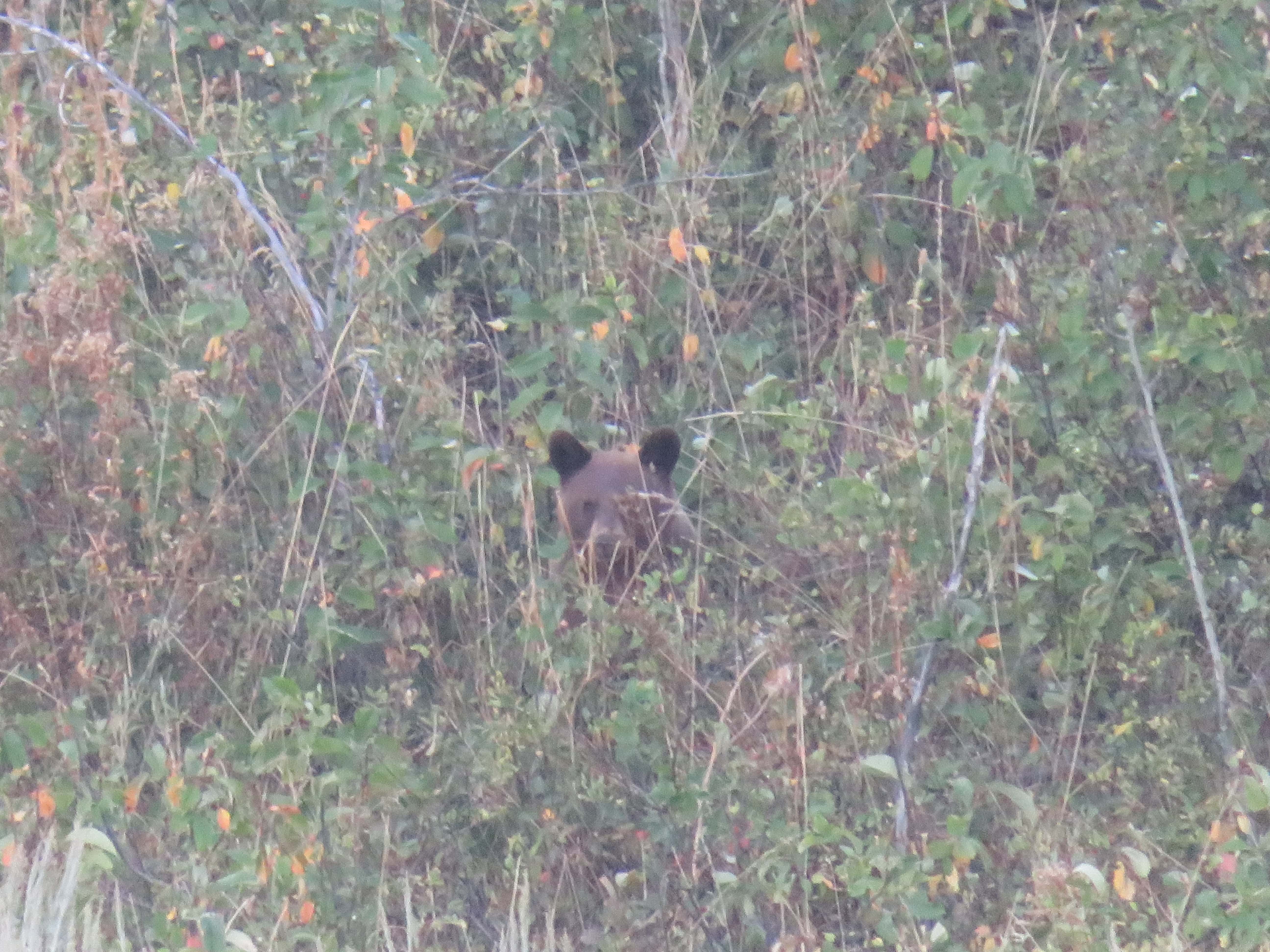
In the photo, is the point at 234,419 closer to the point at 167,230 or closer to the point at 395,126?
the point at 167,230

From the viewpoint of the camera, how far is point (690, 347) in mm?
5461

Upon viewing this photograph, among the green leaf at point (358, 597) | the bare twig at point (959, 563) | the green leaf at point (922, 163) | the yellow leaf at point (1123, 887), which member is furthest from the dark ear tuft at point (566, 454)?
the yellow leaf at point (1123, 887)

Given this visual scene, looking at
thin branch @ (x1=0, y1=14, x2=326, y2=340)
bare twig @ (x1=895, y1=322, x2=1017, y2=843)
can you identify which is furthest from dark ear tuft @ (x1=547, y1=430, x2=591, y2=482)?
bare twig @ (x1=895, y1=322, x2=1017, y2=843)

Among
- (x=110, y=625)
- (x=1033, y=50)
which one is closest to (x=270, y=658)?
(x=110, y=625)

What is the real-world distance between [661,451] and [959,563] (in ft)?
5.67

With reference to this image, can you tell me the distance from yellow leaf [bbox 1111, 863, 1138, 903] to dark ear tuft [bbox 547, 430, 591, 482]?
248 cm

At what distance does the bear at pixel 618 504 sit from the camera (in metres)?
5.21

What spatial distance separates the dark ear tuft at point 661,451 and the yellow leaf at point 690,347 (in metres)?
0.23

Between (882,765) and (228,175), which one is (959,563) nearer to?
(882,765)

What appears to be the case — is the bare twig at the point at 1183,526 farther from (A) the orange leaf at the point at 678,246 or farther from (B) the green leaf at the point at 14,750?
(B) the green leaf at the point at 14,750

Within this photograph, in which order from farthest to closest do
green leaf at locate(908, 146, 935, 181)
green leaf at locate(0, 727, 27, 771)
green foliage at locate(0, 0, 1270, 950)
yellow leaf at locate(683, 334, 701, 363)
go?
yellow leaf at locate(683, 334, 701, 363), green leaf at locate(908, 146, 935, 181), green leaf at locate(0, 727, 27, 771), green foliage at locate(0, 0, 1270, 950)

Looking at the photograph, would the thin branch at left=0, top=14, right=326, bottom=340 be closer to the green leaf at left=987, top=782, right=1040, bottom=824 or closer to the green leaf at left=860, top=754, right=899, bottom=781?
the green leaf at left=860, top=754, right=899, bottom=781

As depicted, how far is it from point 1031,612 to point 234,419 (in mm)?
2124

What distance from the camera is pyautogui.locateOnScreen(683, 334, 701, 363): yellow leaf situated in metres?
5.46
